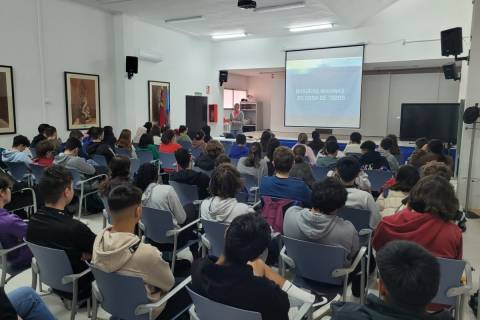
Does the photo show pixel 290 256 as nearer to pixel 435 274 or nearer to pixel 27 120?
pixel 435 274

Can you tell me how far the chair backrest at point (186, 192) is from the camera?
374 centimetres

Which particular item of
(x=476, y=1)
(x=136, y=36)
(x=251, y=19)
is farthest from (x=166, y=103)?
(x=476, y=1)

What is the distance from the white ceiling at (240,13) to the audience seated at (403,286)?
285 inches

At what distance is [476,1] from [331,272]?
5.23 metres

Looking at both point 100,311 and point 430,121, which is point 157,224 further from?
point 430,121

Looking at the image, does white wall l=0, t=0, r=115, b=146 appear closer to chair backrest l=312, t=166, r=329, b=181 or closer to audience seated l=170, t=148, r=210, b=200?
audience seated l=170, t=148, r=210, b=200

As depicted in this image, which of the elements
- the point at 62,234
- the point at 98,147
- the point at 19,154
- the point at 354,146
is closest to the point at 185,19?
the point at 98,147

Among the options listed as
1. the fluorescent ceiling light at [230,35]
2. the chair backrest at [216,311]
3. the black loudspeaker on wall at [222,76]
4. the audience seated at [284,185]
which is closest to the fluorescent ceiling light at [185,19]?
the fluorescent ceiling light at [230,35]

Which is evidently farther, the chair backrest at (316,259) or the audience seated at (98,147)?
the audience seated at (98,147)

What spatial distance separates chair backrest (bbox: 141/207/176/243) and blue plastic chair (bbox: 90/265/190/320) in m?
0.93

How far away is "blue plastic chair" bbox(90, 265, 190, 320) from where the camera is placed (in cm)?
178

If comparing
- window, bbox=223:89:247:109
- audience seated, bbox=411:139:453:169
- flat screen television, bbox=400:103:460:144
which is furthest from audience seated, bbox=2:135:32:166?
window, bbox=223:89:247:109

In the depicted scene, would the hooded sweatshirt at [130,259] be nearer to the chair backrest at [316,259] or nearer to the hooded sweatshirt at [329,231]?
the chair backrest at [316,259]

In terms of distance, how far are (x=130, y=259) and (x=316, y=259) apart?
111 centimetres
